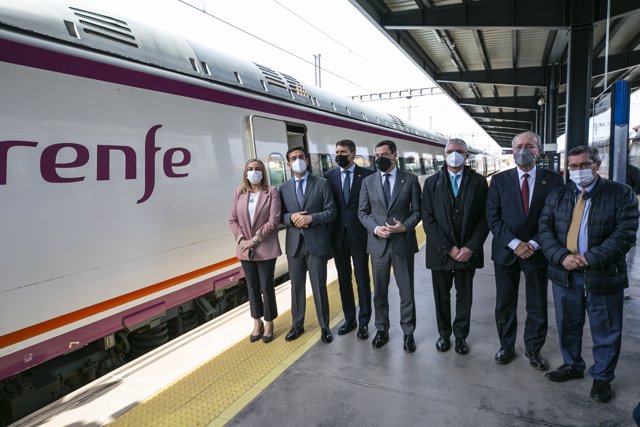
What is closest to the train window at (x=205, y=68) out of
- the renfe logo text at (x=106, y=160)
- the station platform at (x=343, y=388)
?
the renfe logo text at (x=106, y=160)

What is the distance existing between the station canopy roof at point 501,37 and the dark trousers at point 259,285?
3815mm

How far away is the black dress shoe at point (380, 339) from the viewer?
330 centimetres

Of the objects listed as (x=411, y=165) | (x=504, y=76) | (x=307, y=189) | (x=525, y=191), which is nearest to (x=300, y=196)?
(x=307, y=189)

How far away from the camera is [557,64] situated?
1180 cm

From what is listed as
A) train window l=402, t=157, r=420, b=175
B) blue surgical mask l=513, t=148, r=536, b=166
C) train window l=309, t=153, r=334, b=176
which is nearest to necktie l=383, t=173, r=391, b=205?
blue surgical mask l=513, t=148, r=536, b=166

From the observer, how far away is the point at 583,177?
2.53 meters

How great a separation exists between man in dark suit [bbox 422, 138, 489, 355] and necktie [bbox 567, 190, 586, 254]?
0.62 meters

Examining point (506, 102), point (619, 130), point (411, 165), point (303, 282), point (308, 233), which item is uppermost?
point (506, 102)

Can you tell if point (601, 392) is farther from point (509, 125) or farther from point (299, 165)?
point (509, 125)

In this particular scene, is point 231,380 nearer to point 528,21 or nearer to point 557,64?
point 528,21

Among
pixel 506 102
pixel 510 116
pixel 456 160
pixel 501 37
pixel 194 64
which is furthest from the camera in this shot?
pixel 510 116

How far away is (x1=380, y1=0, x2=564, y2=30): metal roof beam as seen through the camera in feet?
23.8

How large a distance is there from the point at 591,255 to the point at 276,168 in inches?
129

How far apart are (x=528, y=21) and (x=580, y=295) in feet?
21.9
